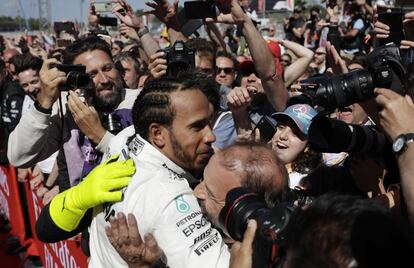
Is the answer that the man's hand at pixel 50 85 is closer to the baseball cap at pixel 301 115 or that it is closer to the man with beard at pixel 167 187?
the man with beard at pixel 167 187

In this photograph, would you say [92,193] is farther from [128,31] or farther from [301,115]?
[128,31]

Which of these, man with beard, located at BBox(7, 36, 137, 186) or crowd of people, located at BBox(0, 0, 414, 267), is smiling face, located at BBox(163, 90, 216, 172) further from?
man with beard, located at BBox(7, 36, 137, 186)

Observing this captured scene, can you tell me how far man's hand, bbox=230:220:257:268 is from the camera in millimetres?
1396

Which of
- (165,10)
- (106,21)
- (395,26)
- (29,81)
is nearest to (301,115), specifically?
(395,26)

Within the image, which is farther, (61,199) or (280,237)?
(61,199)

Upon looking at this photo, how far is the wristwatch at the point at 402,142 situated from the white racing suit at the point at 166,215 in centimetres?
67

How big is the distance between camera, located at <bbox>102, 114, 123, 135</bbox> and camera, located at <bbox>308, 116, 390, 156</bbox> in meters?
1.29

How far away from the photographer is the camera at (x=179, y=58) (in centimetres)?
287

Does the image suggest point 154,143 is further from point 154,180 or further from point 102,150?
point 102,150

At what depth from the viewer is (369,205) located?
42.8 inches

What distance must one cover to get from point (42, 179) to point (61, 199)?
276cm

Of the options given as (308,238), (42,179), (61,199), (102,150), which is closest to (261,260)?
(308,238)

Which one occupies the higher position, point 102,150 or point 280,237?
point 280,237

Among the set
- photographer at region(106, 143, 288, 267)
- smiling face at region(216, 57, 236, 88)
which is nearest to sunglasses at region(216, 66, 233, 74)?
smiling face at region(216, 57, 236, 88)
